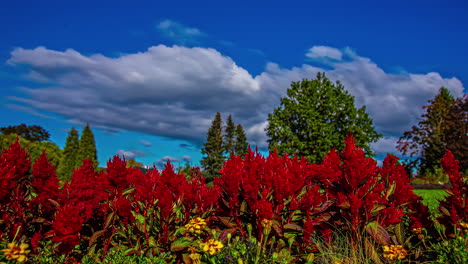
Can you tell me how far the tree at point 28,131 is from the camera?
5791cm

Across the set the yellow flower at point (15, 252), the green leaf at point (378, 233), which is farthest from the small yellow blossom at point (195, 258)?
the green leaf at point (378, 233)

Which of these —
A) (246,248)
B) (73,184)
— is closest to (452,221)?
(246,248)

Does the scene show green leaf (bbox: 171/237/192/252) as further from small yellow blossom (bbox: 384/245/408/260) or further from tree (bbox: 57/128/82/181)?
tree (bbox: 57/128/82/181)

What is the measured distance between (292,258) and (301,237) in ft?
1.73

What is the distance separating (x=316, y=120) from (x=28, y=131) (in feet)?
168

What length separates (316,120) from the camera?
3178 centimetres

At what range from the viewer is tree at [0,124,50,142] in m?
57.9

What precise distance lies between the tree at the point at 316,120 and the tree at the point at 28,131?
45172 millimetres

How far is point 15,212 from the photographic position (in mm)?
4988

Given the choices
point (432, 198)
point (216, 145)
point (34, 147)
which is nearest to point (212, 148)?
point (216, 145)

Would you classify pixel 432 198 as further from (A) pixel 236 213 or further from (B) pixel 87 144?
(B) pixel 87 144

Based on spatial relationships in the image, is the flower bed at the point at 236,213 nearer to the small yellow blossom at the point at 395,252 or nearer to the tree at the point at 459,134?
the small yellow blossom at the point at 395,252

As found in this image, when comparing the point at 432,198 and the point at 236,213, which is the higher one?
the point at 432,198

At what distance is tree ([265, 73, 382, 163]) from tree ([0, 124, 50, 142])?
45172mm
